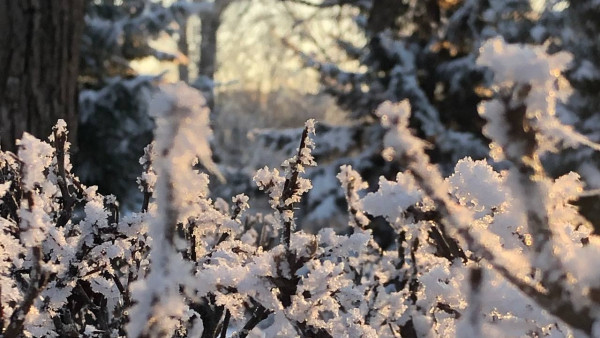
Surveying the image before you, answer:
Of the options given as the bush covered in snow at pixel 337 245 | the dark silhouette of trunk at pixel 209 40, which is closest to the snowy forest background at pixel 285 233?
the bush covered in snow at pixel 337 245

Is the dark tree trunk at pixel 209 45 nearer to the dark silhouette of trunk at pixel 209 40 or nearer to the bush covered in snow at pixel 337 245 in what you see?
the dark silhouette of trunk at pixel 209 40

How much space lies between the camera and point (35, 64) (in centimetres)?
336

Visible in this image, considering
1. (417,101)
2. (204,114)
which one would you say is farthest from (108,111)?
(204,114)

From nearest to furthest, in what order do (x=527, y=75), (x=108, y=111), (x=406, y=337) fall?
1. (x=527, y=75)
2. (x=406, y=337)
3. (x=108, y=111)

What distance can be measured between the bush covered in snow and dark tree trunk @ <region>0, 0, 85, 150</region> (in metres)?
1.95

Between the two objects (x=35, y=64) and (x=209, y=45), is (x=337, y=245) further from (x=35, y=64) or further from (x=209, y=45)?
(x=209, y=45)

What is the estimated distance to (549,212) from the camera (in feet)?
2.36

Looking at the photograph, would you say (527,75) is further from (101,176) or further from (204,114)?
(101,176)

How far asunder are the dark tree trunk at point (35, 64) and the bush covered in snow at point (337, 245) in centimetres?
195

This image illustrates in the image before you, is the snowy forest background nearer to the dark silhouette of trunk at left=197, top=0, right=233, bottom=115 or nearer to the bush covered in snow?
the bush covered in snow

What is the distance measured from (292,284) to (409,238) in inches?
17.3

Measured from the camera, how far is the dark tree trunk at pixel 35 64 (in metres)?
3.30

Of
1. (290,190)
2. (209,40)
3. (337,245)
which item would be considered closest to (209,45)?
Result: (209,40)

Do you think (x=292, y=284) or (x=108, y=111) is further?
(x=108, y=111)
